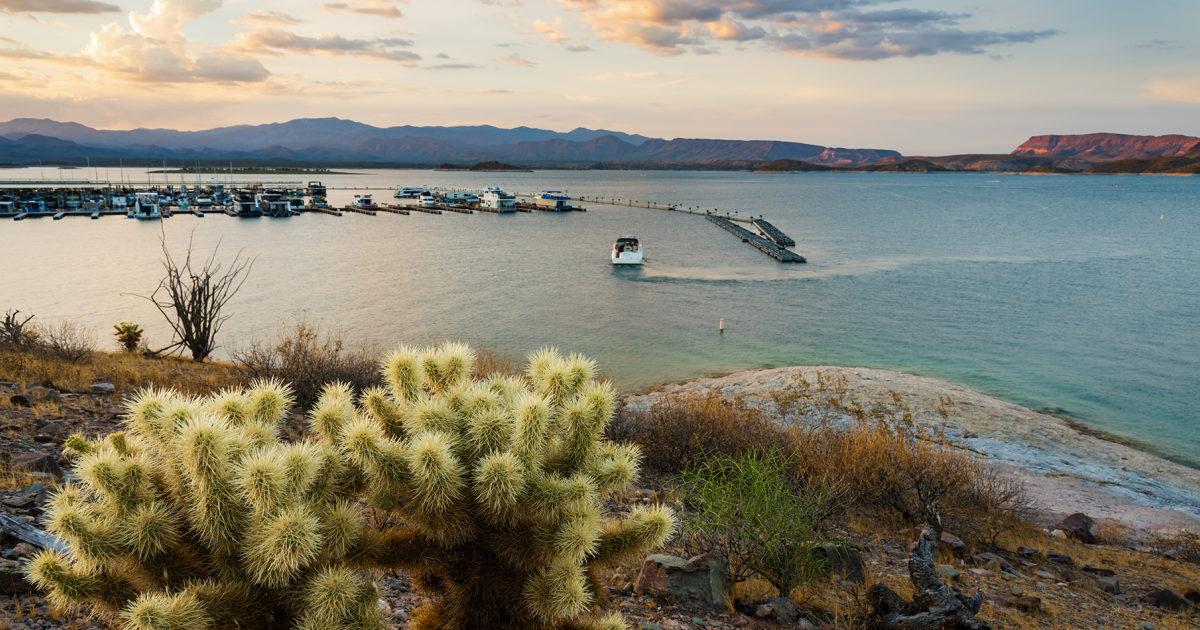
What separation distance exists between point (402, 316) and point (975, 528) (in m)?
28.9

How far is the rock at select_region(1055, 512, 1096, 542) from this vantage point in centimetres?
952

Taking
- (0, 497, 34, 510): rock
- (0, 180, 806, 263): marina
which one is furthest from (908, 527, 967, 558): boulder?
(0, 180, 806, 263): marina

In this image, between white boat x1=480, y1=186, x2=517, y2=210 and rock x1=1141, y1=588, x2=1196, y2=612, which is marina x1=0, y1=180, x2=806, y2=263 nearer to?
white boat x1=480, y1=186, x2=517, y2=210

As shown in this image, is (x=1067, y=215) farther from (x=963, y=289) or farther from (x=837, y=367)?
(x=837, y=367)

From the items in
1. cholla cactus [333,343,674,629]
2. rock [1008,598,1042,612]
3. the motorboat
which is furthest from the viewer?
the motorboat

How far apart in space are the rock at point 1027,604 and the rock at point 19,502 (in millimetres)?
10184

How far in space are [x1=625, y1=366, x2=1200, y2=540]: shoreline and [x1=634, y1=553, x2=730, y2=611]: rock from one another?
7.03 meters

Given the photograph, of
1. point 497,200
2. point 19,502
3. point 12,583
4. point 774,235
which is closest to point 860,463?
point 12,583

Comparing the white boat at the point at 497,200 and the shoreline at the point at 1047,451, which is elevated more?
the white boat at the point at 497,200

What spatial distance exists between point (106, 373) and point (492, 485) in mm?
13401

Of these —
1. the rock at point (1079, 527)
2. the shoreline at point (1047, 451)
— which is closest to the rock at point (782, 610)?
the rock at point (1079, 527)

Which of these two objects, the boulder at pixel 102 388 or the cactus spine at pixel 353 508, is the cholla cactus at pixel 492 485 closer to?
the cactus spine at pixel 353 508

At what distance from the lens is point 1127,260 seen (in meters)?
52.8

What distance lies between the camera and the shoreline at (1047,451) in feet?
38.3
